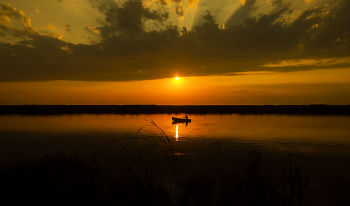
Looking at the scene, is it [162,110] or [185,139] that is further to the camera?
[162,110]

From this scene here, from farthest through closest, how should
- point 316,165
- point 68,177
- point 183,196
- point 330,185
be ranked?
1. point 316,165
2. point 330,185
3. point 68,177
4. point 183,196

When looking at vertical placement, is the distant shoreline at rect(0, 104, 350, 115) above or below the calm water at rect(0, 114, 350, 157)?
above

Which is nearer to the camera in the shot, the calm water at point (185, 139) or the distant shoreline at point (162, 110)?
the calm water at point (185, 139)

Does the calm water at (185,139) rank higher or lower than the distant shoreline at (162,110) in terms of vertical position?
lower

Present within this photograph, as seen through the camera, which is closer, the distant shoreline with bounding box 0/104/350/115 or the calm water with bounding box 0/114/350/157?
the calm water with bounding box 0/114/350/157

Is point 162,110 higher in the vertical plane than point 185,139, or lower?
higher

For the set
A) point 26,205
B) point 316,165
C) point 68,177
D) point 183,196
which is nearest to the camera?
point 26,205

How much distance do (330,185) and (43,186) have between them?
1157 centimetres

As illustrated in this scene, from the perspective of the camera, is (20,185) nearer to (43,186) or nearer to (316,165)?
(43,186)

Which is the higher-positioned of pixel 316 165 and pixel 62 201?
pixel 62 201

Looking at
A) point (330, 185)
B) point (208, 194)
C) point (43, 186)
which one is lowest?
point (330, 185)

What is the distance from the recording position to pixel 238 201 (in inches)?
213

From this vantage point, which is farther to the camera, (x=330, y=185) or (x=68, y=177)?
(x=330, y=185)

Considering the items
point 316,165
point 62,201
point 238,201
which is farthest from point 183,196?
point 316,165
